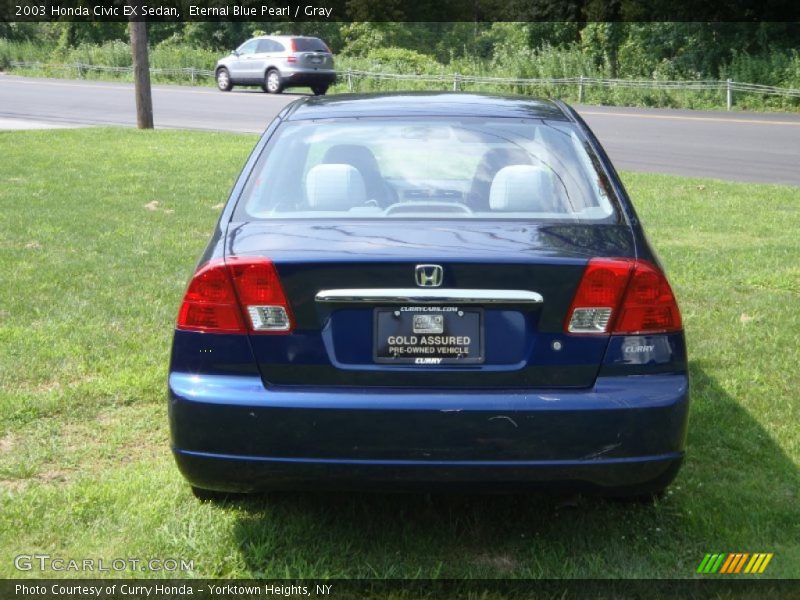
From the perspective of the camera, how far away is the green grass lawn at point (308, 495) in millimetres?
3828

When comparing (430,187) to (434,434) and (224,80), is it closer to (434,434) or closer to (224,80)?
(434,434)

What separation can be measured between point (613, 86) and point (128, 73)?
72.2 ft

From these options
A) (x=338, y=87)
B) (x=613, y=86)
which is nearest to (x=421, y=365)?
(x=613, y=86)

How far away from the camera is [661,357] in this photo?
11.6 ft

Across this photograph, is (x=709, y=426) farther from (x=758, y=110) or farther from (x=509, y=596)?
(x=758, y=110)

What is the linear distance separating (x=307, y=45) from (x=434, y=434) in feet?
103

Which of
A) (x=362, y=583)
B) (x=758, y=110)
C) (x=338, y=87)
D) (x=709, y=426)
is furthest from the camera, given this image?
(x=338, y=87)

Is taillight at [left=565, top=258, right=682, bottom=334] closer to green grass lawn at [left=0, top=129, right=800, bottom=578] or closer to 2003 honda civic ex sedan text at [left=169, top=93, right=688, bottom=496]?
2003 honda civic ex sedan text at [left=169, top=93, right=688, bottom=496]

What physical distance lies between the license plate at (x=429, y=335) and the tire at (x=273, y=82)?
102 feet

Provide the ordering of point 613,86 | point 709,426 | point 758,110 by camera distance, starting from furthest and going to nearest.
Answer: point 613,86 → point 758,110 → point 709,426

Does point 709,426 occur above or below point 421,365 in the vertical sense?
below

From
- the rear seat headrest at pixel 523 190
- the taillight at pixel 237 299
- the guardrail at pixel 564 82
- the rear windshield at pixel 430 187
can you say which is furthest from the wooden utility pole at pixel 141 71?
the taillight at pixel 237 299

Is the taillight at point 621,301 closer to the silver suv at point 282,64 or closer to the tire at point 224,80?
the silver suv at point 282,64

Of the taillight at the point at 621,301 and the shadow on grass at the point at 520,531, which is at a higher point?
the taillight at the point at 621,301
